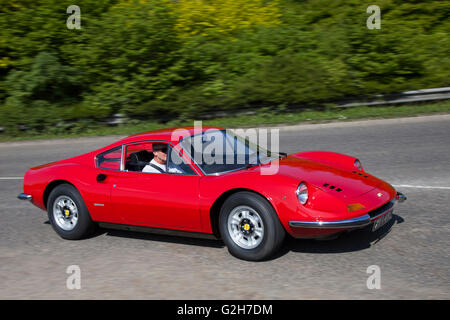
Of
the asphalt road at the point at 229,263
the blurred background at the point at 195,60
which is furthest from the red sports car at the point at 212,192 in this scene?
the blurred background at the point at 195,60

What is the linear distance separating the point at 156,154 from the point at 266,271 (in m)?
2.00

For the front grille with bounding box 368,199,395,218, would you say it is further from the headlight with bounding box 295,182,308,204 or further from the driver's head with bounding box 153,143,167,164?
the driver's head with bounding box 153,143,167,164

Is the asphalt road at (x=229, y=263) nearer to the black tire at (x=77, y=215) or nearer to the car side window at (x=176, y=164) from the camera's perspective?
the black tire at (x=77, y=215)

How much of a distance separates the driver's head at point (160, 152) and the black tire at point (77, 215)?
1.13m

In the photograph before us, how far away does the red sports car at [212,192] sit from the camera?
17.0 feet

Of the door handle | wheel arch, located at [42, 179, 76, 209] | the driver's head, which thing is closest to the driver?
the driver's head

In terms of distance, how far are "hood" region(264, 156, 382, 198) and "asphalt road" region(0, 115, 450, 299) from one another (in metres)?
0.62

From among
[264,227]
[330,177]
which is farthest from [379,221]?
[264,227]

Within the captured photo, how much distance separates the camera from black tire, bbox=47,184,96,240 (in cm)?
649

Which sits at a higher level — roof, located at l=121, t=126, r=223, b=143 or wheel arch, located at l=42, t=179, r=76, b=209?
roof, located at l=121, t=126, r=223, b=143

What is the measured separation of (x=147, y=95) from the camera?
17.0 metres

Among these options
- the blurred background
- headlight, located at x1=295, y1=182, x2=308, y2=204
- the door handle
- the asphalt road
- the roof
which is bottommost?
the asphalt road

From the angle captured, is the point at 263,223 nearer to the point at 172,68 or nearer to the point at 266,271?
the point at 266,271

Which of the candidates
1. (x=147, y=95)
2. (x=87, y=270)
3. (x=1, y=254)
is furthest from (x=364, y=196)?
(x=147, y=95)
